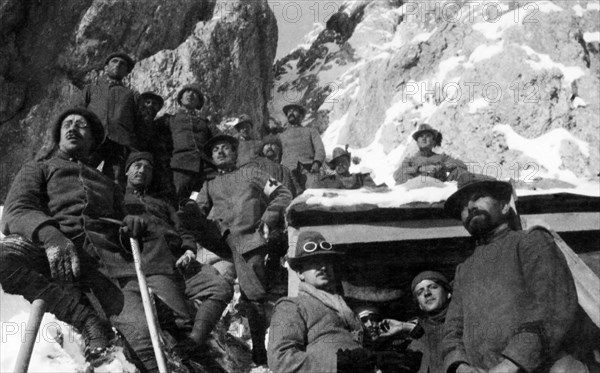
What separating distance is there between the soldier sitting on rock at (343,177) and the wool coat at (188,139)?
1318 millimetres

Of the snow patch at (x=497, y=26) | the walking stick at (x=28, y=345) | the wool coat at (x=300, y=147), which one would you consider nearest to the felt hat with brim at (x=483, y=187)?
the walking stick at (x=28, y=345)

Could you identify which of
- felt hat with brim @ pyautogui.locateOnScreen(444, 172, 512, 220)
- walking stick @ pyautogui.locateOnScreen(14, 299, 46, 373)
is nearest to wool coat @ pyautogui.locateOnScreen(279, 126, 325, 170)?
felt hat with brim @ pyautogui.locateOnScreen(444, 172, 512, 220)

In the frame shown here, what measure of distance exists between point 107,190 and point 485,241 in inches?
99.3

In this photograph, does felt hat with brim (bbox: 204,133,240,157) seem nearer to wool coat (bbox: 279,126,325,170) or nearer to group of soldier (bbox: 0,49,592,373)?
group of soldier (bbox: 0,49,592,373)

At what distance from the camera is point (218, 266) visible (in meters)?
6.18

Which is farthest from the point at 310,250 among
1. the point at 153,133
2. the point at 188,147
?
the point at 153,133

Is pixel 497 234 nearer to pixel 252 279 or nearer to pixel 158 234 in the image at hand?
pixel 252 279

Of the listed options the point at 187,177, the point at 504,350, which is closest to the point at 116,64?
the point at 187,177

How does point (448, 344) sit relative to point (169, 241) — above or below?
below

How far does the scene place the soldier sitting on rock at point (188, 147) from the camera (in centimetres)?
759

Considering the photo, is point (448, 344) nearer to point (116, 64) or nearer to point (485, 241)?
point (485, 241)

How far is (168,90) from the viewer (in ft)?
53.4

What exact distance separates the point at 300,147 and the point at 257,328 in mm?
4117

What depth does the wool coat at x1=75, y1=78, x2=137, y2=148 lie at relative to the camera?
7.47 metres
